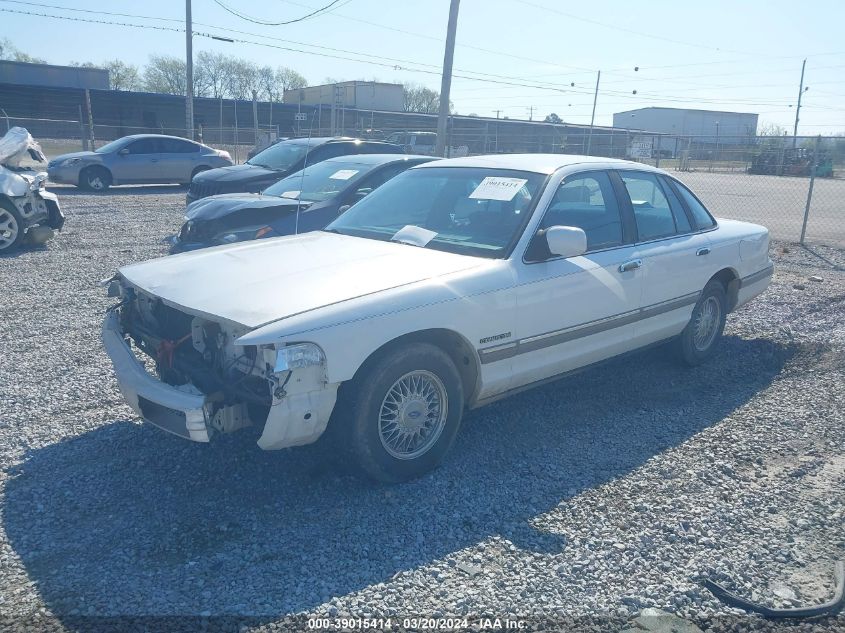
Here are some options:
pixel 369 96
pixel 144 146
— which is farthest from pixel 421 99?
pixel 144 146

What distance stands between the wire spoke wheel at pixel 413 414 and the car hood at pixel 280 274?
541 millimetres

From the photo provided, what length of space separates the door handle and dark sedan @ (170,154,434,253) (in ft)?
→ 12.8

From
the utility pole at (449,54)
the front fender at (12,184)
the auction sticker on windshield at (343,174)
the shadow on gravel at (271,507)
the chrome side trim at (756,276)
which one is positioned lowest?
the shadow on gravel at (271,507)

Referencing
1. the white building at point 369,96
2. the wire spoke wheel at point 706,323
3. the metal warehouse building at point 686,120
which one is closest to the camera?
the wire spoke wheel at point 706,323

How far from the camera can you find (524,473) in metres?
4.26

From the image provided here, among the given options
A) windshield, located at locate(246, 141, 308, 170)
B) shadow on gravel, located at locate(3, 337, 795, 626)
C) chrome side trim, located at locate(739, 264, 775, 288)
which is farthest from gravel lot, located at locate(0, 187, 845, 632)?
windshield, located at locate(246, 141, 308, 170)

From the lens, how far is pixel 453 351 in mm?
4227

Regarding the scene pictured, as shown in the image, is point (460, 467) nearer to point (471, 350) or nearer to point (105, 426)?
point (471, 350)

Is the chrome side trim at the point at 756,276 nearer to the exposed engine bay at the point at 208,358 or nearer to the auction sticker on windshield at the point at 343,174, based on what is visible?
the auction sticker on windshield at the point at 343,174

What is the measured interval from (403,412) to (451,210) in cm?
166

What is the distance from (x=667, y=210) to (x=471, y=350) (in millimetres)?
2559

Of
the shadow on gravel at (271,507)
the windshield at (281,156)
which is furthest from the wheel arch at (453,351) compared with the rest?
the windshield at (281,156)

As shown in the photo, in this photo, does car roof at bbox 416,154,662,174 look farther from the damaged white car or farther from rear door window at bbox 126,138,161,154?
rear door window at bbox 126,138,161,154

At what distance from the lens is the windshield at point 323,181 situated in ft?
28.1
